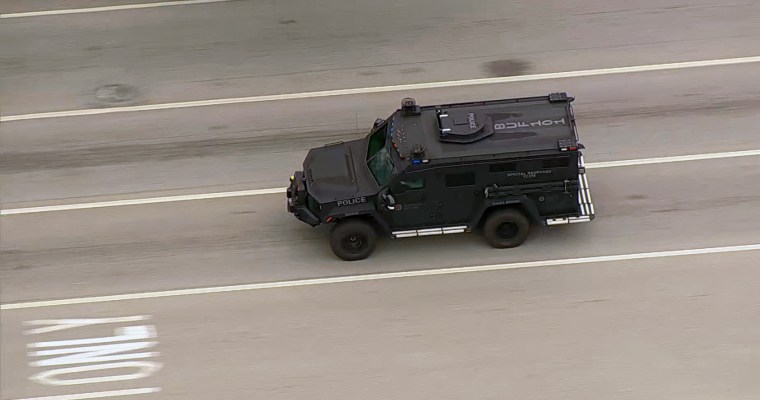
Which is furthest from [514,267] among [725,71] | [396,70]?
[725,71]

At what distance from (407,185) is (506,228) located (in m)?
2.07

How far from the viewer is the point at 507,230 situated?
50.7ft

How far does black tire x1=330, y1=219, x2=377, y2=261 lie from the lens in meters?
15.1

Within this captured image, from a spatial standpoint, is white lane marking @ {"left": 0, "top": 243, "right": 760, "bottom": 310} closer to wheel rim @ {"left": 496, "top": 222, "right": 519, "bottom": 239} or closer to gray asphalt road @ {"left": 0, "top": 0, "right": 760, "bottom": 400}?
gray asphalt road @ {"left": 0, "top": 0, "right": 760, "bottom": 400}

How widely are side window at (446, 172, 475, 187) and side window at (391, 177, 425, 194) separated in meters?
0.45

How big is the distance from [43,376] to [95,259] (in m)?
2.47

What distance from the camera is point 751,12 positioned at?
2000 centimetres

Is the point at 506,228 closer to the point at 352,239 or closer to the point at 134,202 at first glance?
the point at 352,239

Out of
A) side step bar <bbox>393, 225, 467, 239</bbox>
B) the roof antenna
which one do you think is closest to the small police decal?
side step bar <bbox>393, 225, 467, 239</bbox>

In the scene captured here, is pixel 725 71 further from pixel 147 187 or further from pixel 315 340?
pixel 147 187

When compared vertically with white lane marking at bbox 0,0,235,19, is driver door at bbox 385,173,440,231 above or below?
below

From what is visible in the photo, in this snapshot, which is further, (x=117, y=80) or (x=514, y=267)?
(x=117, y=80)

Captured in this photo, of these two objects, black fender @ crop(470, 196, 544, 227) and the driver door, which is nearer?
the driver door

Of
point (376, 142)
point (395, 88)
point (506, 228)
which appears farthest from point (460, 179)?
point (395, 88)
